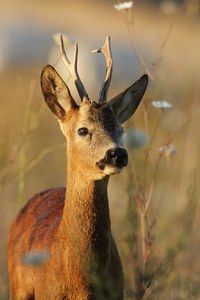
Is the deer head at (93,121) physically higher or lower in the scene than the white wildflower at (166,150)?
higher

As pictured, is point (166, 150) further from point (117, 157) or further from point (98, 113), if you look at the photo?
point (117, 157)

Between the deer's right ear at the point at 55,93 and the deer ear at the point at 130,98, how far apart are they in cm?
35

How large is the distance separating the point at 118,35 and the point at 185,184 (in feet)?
54.8

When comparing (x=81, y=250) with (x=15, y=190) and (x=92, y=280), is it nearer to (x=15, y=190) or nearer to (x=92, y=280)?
(x=92, y=280)

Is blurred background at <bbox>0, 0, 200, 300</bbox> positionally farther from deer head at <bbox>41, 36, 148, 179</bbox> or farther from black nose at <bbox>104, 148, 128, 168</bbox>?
black nose at <bbox>104, 148, 128, 168</bbox>

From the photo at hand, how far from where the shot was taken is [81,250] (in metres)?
6.81

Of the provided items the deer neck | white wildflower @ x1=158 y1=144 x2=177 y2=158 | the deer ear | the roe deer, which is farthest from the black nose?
white wildflower @ x1=158 y1=144 x2=177 y2=158

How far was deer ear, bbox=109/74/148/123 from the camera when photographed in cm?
728

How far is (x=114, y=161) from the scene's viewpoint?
639 cm

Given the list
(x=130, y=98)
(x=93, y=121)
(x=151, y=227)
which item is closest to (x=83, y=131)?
(x=93, y=121)

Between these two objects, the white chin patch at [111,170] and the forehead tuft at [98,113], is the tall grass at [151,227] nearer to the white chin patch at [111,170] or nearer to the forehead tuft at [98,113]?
the forehead tuft at [98,113]

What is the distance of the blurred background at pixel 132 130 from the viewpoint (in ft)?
26.0

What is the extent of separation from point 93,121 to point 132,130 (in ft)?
2.32

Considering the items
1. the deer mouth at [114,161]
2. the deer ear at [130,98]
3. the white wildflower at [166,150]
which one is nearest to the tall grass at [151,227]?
the white wildflower at [166,150]
